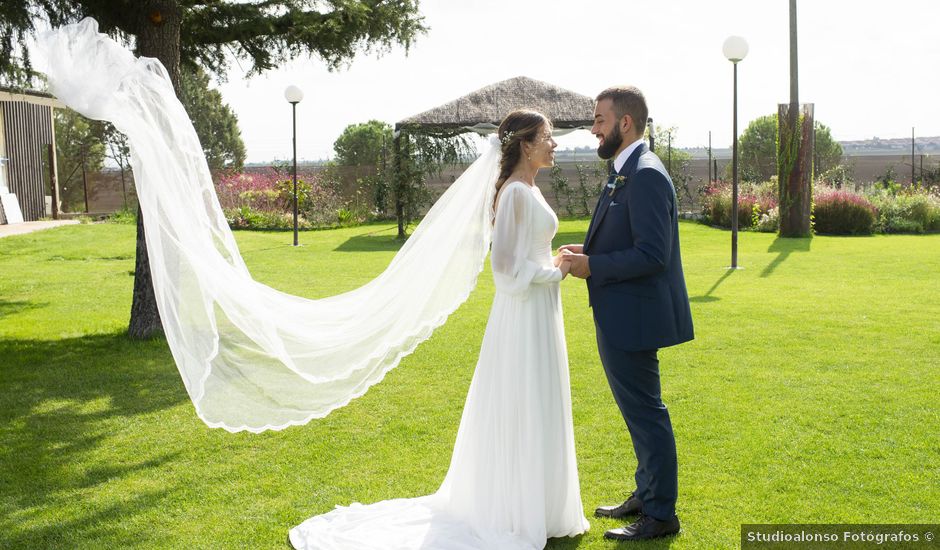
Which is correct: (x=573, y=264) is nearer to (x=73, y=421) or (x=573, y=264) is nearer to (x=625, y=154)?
(x=625, y=154)

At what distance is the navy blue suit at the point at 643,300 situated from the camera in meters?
3.99

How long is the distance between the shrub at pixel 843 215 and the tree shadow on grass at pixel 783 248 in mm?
1739

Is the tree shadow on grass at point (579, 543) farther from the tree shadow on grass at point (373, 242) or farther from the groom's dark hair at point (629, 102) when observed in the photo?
the tree shadow on grass at point (373, 242)

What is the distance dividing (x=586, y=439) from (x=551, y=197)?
78.4ft

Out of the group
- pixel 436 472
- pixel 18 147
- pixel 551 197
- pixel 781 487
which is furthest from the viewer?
pixel 551 197

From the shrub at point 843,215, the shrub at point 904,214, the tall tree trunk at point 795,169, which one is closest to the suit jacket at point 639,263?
the tall tree trunk at point 795,169

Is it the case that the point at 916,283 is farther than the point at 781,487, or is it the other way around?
the point at 916,283

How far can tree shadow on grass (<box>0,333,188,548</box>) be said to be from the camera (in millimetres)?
4609

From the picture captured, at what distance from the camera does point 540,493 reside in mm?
4188

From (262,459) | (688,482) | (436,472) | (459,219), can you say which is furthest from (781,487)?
(262,459)

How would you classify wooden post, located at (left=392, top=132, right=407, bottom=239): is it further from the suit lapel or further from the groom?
the groom

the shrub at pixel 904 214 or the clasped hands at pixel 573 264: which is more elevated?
the shrub at pixel 904 214

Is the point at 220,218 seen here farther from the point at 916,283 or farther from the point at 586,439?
the point at 916,283

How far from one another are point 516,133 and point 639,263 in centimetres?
95
